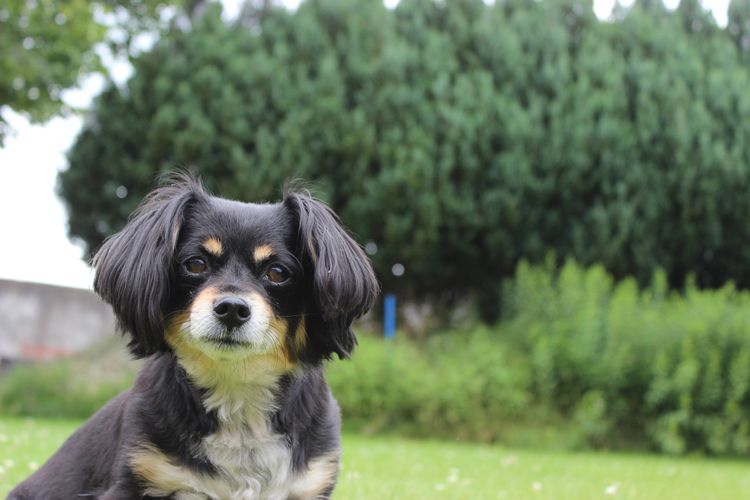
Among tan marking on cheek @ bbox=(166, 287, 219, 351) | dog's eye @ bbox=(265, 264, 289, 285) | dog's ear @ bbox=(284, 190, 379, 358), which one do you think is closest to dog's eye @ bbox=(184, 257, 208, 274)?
tan marking on cheek @ bbox=(166, 287, 219, 351)

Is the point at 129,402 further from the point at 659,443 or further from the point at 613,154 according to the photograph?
the point at 613,154

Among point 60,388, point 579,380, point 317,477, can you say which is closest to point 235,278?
point 317,477

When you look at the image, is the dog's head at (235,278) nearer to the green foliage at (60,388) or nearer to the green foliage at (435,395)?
the green foliage at (435,395)

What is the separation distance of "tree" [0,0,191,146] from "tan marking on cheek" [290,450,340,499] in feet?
23.8

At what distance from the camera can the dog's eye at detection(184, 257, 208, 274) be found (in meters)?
2.96

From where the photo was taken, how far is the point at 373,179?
10.4 m

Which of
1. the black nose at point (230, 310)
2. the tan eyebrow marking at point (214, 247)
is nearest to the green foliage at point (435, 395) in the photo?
the tan eyebrow marking at point (214, 247)

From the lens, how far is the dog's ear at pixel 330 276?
9.83ft

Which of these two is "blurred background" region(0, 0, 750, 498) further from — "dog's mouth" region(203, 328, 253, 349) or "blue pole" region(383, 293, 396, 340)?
"dog's mouth" region(203, 328, 253, 349)

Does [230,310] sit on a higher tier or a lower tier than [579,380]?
higher

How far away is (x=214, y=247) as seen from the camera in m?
2.94

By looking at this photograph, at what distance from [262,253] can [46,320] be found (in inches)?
457

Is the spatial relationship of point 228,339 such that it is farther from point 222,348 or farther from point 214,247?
point 214,247

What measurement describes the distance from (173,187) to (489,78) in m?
7.90
